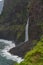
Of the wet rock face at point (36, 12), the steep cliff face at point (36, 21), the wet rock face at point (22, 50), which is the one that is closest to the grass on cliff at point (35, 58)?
the wet rock face at point (22, 50)

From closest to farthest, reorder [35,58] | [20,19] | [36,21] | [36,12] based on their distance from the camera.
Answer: [35,58], [36,21], [36,12], [20,19]

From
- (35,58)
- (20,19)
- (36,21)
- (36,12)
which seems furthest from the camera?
(20,19)

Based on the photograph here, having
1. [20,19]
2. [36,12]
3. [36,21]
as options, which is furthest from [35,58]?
[20,19]

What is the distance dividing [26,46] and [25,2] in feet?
170

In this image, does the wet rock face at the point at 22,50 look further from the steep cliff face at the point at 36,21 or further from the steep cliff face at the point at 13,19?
the steep cliff face at the point at 13,19

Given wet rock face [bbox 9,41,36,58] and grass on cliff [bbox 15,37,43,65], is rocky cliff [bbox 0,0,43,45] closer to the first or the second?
wet rock face [bbox 9,41,36,58]

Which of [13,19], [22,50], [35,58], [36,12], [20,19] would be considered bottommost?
[35,58]

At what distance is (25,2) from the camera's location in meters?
108

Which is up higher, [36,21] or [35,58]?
[36,21]

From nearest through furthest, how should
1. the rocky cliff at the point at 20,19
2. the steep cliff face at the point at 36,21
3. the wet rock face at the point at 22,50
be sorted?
the wet rock face at the point at 22,50 < the steep cliff face at the point at 36,21 < the rocky cliff at the point at 20,19

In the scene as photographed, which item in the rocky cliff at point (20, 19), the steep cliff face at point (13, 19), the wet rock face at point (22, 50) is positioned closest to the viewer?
the wet rock face at point (22, 50)

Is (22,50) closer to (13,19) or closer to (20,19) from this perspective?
(20,19)

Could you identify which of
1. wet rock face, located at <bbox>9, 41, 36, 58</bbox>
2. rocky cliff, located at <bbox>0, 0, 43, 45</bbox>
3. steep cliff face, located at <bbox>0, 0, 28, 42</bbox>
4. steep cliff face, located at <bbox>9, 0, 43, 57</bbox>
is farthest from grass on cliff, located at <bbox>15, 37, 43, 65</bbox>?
steep cliff face, located at <bbox>0, 0, 28, 42</bbox>

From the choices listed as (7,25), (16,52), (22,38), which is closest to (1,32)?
(7,25)
